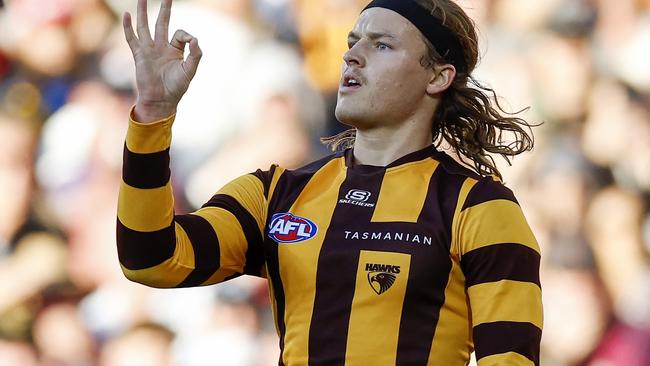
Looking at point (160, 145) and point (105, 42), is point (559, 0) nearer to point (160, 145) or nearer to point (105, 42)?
point (105, 42)

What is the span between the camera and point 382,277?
2250 millimetres

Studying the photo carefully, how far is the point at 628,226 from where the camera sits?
4.11 m

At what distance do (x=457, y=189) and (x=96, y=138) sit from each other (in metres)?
2.11

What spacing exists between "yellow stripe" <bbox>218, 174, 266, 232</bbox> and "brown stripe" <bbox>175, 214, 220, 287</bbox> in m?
0.11

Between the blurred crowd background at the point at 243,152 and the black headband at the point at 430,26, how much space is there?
1573 millimetres

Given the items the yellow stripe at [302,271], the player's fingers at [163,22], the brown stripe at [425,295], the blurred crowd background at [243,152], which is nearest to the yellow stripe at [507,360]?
the brown stripe at [425,295]

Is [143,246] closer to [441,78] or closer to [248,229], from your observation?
[248,229]

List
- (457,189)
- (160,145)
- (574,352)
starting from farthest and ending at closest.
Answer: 1. (574,352)
2. (457,189)
3. (160,145)

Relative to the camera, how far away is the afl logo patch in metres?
2.35

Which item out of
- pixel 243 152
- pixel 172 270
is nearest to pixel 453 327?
pixel 172 270

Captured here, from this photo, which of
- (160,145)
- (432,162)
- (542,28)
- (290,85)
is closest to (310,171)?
(432,162)

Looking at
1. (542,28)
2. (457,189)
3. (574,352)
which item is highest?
(542,28)

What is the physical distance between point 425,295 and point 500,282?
15 cm

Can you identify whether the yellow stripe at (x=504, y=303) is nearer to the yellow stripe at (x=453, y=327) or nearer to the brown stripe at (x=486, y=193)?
the yellow stripe at (x=453, y=327)
